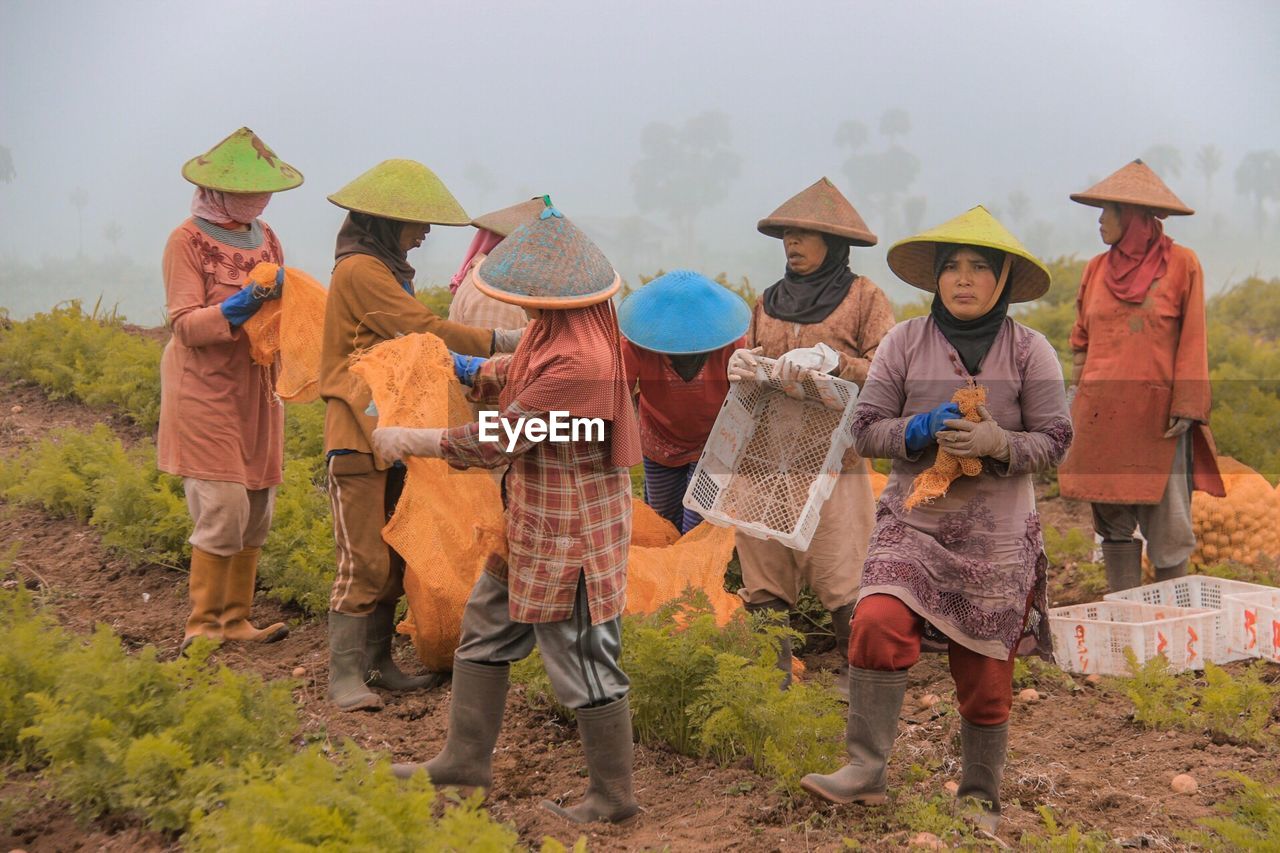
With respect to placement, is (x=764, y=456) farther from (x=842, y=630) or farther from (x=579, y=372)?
(x=579, y=372)

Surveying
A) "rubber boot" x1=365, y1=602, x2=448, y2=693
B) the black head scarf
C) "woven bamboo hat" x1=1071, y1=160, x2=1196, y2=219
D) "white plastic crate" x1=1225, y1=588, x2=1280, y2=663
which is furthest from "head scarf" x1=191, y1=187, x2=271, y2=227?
"white plastic crate" x1=1225, y1=588, x2=1280, y2=663

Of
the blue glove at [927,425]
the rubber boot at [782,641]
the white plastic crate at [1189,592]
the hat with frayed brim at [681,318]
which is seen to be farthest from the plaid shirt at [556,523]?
the white plastic crate at [1189,592]

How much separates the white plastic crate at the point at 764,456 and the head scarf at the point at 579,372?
146cm

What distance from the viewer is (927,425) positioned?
3.62 meters

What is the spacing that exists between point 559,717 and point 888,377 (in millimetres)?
1779

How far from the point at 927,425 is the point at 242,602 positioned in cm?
333

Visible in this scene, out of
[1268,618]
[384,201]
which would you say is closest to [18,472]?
[384,201]

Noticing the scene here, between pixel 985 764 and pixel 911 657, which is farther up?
pixel 911 657

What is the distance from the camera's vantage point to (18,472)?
7.39 metres

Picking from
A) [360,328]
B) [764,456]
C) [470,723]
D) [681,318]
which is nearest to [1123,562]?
[764,456]

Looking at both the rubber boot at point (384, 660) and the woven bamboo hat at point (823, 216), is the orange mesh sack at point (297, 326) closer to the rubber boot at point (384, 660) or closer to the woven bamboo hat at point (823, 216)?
the rubber boot at point (384, 660)

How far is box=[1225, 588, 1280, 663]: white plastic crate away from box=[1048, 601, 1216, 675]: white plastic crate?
13 centimetres

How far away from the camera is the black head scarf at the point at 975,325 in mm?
3748

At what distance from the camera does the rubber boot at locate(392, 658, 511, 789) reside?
373 centimetres
